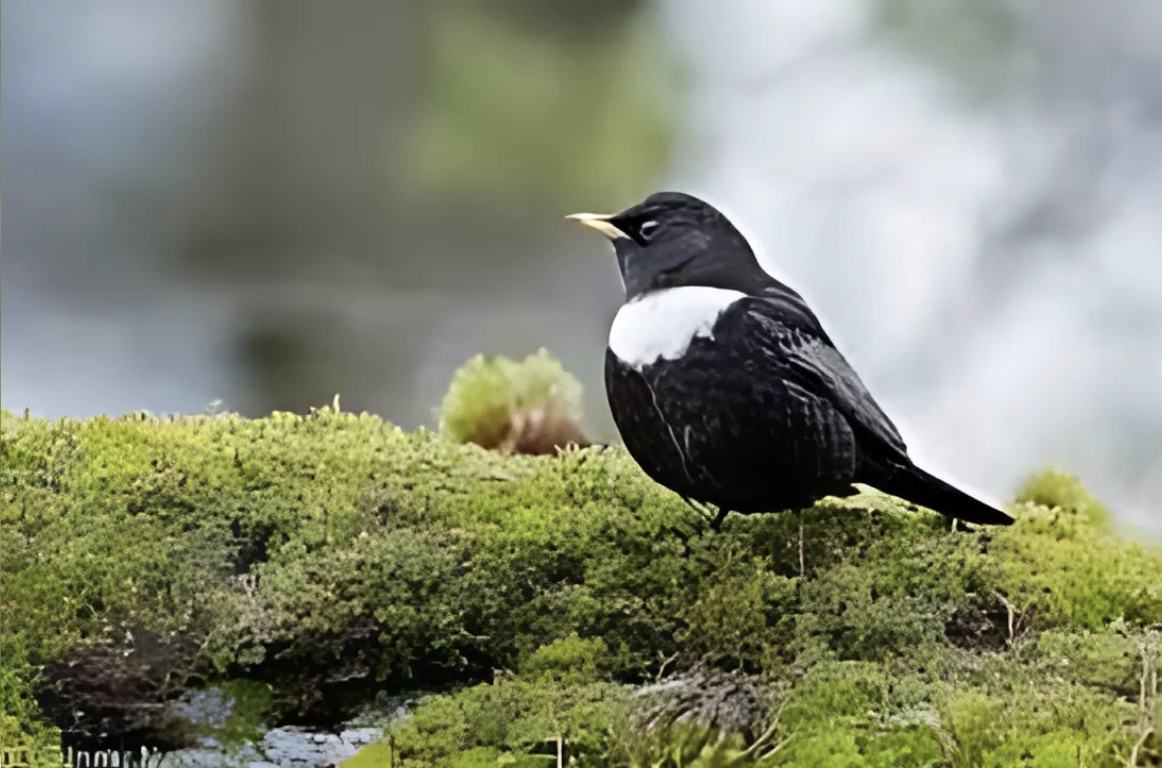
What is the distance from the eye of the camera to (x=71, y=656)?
134cm

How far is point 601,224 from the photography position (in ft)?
4.46

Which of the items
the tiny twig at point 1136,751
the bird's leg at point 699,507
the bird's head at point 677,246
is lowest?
the tiny twig at point 1136,751

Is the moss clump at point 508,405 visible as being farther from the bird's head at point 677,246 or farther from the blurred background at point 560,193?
the bird's head at point 677,246

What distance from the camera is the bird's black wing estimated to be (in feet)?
4.15

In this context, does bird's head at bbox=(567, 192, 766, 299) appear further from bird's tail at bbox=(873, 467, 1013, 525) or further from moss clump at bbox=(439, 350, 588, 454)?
bird's tail at bbox=(873, 467, 1013, 525)

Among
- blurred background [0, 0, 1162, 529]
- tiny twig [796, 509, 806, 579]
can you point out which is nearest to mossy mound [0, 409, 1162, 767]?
tiny twig [796, 509, 806, 579]

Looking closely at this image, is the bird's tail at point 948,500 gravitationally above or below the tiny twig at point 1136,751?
above

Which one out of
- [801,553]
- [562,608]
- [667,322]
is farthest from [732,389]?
[562,608]

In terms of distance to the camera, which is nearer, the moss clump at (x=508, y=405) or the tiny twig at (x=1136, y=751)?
the tiny twig at (x=1136, y=751)

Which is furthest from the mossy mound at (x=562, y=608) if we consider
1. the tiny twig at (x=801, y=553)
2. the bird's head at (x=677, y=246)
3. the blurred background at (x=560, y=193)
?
the bird's head at (x=677, y=246)

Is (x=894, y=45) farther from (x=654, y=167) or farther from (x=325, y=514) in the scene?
(x=325, y=514)

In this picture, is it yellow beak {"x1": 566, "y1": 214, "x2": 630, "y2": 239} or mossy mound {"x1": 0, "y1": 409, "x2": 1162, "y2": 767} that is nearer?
mossy mound {"x1": 0, "y1": 409, "x2": 1162, "y2": 767}

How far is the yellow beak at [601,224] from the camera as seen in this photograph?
1351mm

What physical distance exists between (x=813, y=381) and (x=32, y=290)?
48.2 inches
